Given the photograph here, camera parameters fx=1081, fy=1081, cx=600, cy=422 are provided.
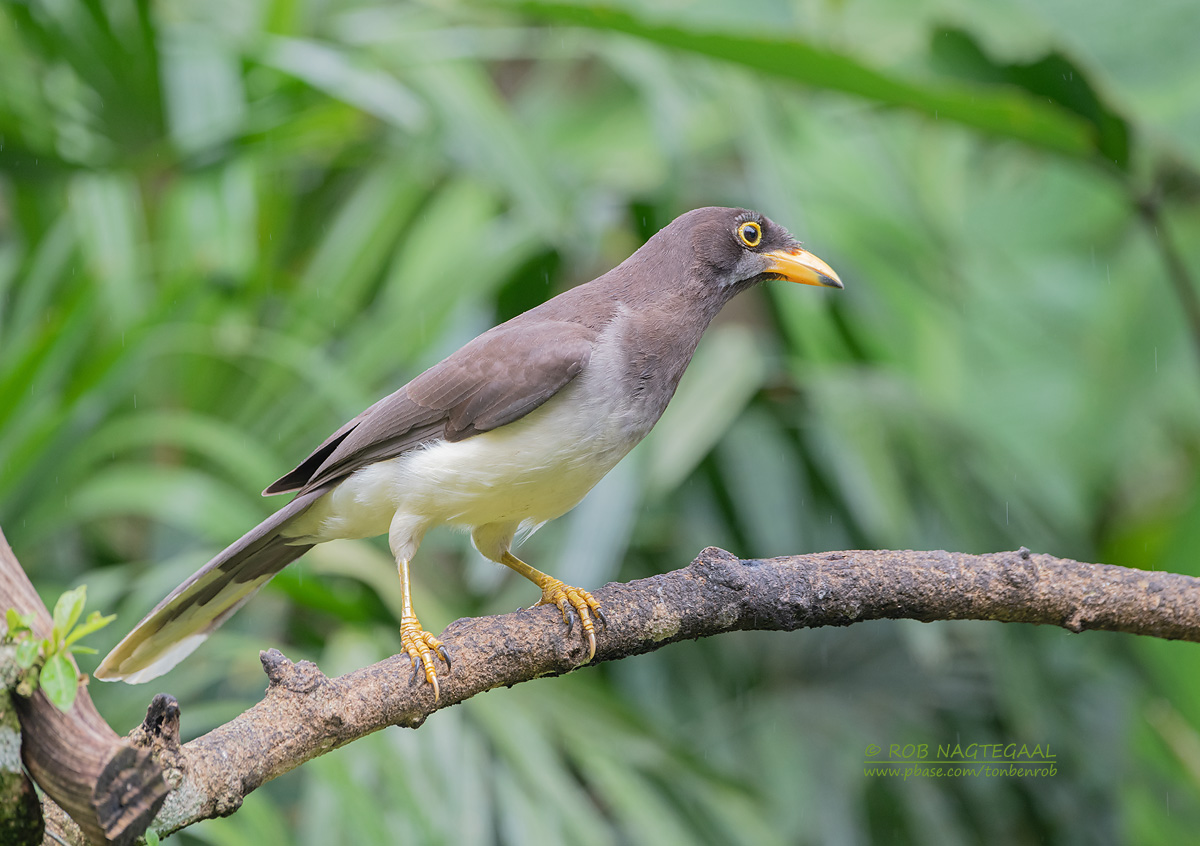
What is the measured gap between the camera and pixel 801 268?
274cm

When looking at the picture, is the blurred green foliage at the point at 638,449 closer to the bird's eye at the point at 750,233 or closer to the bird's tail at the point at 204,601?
the bird's tail at the point at 204,601

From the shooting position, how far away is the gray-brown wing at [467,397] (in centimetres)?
251

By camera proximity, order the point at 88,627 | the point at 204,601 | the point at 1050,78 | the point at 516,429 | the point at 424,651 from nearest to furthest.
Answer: the point at 88,627, the point at 424,651, the point at 516,429, the point at 204,601, the point at 1050,78

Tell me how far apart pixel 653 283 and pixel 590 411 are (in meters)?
0.43

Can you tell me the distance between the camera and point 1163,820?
4457mm

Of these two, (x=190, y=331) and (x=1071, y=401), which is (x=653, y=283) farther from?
(x=1071, y=401)

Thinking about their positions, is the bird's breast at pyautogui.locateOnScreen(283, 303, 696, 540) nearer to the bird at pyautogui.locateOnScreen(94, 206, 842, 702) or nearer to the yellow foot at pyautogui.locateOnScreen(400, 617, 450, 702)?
the bird at pyautogui.locateOnScreen(94, 206, 842, 702)

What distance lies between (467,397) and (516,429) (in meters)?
0.15

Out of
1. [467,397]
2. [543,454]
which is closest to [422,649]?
[543,454]

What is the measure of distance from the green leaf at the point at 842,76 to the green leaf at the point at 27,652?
3.36 metres

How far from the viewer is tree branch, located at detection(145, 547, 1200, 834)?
2.18 metres

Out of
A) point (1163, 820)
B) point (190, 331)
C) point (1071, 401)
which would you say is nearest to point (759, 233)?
point (190, 331)

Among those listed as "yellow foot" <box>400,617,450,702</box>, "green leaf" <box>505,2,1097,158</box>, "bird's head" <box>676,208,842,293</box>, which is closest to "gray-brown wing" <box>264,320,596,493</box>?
"bird's head" <box>676,208,842,293</box>

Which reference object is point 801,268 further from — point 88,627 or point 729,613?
point 88,627
